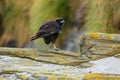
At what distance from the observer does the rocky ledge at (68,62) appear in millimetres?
4332

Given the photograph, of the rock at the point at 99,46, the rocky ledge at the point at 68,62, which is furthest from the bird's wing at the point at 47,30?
the rock at the point at 99,46

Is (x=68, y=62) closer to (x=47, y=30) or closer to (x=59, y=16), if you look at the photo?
(x=47, y=30)

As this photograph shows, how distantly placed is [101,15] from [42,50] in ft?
7.90

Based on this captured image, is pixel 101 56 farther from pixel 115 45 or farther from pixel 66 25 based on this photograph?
pixel 66 25

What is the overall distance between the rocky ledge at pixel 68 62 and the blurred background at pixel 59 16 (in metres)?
2.15

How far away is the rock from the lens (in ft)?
16.4

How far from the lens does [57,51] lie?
5156 mm

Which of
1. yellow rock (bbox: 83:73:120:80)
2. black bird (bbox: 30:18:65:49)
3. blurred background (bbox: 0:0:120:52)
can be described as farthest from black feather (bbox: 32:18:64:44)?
blurred background (bbox: 0:0:120:52)

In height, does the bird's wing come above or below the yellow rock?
above

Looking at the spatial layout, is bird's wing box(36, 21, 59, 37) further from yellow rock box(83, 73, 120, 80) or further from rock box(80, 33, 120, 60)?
yellow rock box(83, 73, 120, 80)

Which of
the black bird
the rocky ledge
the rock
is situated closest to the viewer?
the rocky ledge

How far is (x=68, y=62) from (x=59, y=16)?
4012 mm

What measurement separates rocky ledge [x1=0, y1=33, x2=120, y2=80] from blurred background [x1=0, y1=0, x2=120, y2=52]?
84.5 inches

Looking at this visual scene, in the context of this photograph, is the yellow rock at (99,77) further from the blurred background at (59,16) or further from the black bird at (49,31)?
the blurred background at (59,16)
